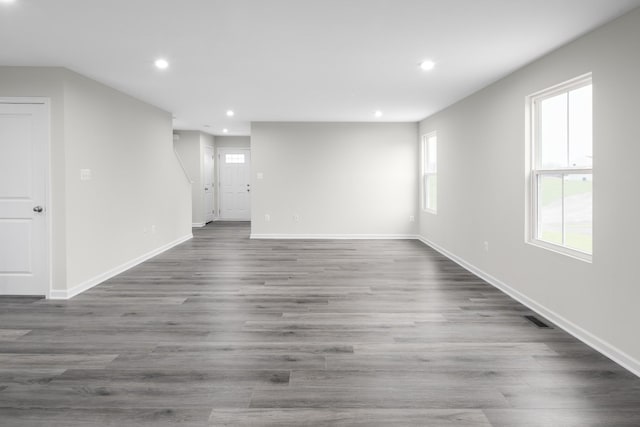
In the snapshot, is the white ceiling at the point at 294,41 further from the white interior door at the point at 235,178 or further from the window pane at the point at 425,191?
the white interior door at the point at 235,178

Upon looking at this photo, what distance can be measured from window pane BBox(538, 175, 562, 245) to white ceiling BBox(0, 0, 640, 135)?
1162 millimetres

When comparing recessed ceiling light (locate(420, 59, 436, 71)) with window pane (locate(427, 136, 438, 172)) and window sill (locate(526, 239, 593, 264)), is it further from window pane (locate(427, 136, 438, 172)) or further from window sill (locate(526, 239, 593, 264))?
window pane (locate(427, 136, 438, 172))

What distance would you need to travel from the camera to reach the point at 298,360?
288cm

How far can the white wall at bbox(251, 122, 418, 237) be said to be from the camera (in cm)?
873

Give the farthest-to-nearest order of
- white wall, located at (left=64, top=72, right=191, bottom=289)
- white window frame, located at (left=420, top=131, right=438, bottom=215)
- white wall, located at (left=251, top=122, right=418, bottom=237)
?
white wall, located at (left=251, top=122, right=418, bottom=237) < white window frame, located at (left=420, top=131, right=438, bottom=215) < white wall, located at (left=64, top=72, right=191, bottom=289)

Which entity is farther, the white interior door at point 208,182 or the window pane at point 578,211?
the white interior door at point 208,182

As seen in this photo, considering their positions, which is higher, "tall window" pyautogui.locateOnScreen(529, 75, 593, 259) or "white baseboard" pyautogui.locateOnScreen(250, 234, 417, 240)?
"tall window" pyautogui.locateOnScreen(529, 75, 593, 259)

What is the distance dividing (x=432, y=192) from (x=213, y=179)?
6.40 metres

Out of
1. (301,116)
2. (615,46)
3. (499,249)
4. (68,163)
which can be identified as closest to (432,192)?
(301,116)

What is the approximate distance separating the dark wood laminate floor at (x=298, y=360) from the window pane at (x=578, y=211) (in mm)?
789

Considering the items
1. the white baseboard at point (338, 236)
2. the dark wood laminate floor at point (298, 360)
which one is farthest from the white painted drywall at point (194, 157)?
the dark wood laminate floor at point (298, 360)

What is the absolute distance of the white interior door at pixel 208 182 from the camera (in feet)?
36.9

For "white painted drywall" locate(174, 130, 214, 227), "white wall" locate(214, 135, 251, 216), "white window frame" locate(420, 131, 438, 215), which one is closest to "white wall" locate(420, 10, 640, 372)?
"white window frame" locate(420, 131, 438, 215)

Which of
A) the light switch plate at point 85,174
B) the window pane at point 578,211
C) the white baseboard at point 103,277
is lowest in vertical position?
the white baseboard at point 103,277
